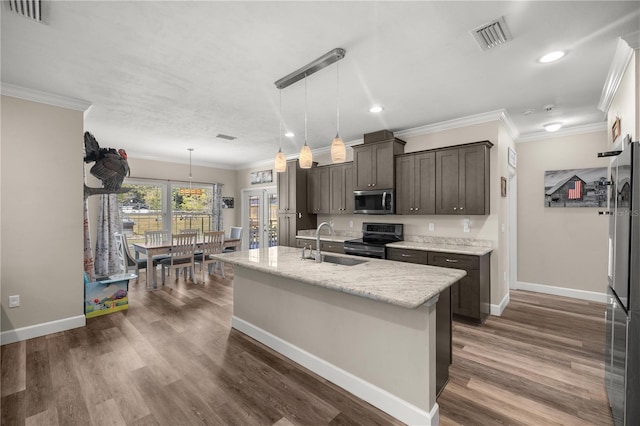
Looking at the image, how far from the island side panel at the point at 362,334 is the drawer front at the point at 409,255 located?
6.29 ft

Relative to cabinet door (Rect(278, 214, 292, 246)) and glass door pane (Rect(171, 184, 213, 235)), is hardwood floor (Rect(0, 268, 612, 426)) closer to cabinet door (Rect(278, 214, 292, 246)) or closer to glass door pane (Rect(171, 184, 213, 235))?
cabinet door (Rect(278, 214, 292, 246))

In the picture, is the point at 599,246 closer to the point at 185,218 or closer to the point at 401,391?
the point at 401,391

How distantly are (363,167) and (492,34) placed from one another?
8.88ft

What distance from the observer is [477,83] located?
2820 mm

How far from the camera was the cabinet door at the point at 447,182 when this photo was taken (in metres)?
3.77

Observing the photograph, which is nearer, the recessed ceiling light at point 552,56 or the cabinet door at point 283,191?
the recessed ceiling light at point 552,56

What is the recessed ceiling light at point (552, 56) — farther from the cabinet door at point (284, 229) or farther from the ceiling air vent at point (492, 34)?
the cabinet door at point (284, 229)

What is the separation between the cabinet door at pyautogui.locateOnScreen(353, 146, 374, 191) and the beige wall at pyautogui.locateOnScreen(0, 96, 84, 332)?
3712 millimetres

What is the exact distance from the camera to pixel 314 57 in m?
2.34

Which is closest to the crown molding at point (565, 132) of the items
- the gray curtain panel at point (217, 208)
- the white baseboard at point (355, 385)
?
the white baseboard at point (355, 385)

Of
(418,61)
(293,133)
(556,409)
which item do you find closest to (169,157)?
(293,133)

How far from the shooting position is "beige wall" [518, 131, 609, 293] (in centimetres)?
412

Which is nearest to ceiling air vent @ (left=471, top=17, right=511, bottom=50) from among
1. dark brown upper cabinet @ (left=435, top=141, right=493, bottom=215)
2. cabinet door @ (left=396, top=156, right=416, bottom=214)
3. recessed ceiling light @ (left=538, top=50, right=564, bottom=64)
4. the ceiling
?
the ceiling

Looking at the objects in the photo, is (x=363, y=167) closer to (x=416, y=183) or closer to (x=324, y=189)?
(x=416, y=183)
